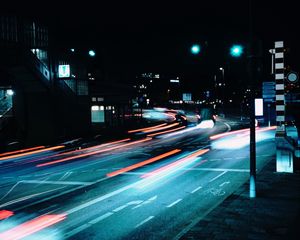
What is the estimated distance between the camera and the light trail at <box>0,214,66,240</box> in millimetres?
8555

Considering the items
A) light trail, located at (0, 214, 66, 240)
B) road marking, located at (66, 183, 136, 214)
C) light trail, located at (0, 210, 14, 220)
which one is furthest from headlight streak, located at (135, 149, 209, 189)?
light trail, located at (0, 210, 14, 220)

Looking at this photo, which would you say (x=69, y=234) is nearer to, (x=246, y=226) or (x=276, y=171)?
(x=246, y=226)

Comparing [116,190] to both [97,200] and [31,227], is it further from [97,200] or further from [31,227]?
[31,227]

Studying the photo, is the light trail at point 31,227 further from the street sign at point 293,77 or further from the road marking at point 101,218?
the street sign at point 293,77

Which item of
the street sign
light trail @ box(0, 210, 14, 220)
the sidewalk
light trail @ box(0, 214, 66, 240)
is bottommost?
light trail @ box(0, 210, 14, 220)

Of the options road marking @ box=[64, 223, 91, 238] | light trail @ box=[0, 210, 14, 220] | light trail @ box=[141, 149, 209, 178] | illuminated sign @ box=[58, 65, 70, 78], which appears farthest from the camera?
illuminated sign @ box=[58, 65, 70, 78]

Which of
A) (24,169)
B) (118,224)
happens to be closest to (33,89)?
(24,169)

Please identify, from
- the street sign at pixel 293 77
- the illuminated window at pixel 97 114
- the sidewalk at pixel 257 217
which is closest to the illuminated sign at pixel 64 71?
the illuminated window at pixel 97 114

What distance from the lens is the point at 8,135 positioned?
1164 inches

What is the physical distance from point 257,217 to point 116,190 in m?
5.49

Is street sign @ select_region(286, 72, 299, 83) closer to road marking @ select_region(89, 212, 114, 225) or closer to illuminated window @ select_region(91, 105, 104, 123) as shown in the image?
road marking @ select_region(89, 212, 114, 225)

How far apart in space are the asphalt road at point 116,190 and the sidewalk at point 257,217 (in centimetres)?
40

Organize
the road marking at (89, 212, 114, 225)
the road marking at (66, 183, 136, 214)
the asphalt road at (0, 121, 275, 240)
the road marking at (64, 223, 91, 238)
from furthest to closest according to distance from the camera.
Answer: the road marking at (66, 183, 136, 214), the road marking at (89, 212, 114, 225), the asphalt road at (0, 121, 275, 240), the road marking at (64, 223, 91, 238)

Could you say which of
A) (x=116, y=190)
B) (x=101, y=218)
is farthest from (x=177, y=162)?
(x=101, y=218)
